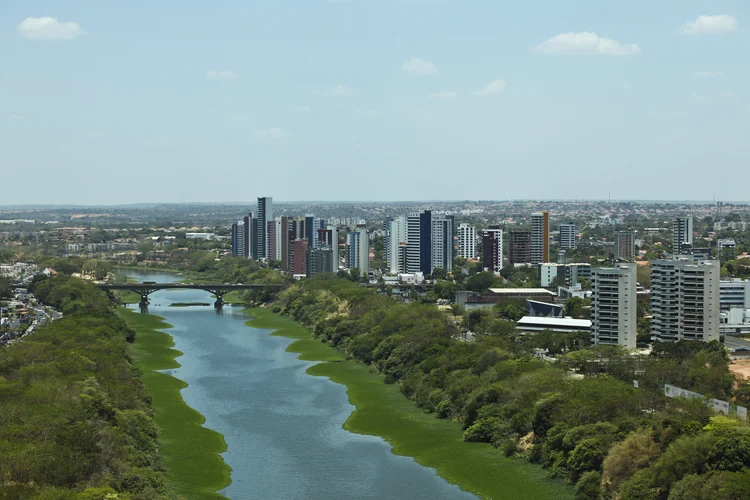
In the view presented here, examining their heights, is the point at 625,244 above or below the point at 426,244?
below

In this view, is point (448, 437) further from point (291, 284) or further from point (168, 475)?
point (291, 284)

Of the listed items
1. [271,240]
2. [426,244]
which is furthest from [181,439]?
[271,240]

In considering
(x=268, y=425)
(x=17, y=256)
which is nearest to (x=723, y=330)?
(x=268, y=425)

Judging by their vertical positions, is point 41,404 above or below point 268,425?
above

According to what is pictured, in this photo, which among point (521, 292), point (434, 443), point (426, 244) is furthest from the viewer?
point (426, 244)

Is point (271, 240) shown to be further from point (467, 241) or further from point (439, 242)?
point (439, 242)

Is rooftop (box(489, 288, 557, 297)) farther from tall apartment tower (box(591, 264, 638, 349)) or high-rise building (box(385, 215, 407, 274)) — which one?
high-rise building (box(385, 215, 407, 274))
